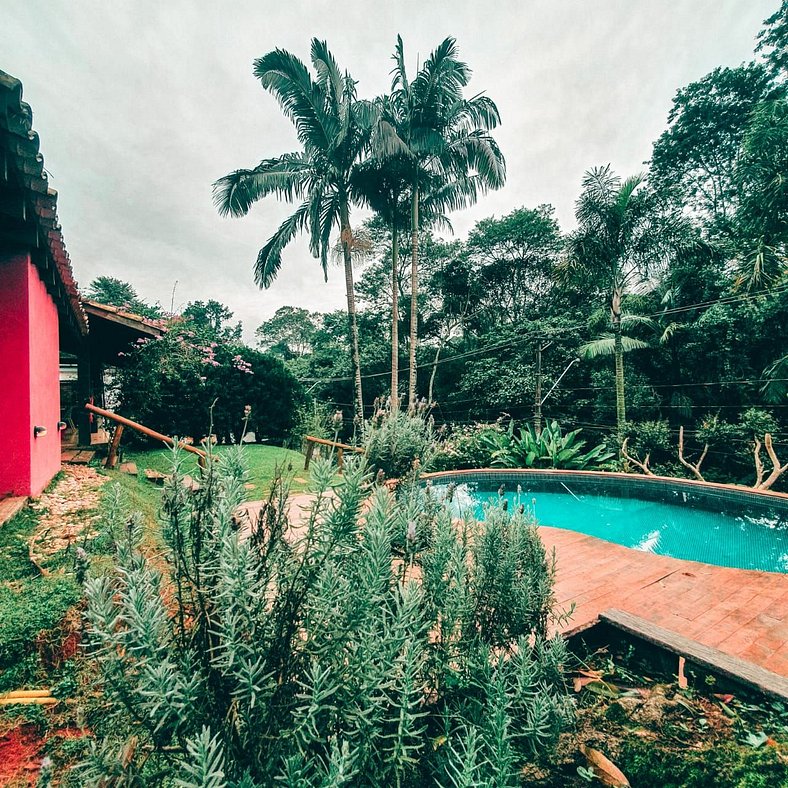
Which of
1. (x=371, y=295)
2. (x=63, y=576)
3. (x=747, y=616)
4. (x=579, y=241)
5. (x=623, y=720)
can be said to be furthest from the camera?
(x=371, y=295)

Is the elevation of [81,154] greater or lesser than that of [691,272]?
greater

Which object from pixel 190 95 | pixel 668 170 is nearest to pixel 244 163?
pixel 190 95

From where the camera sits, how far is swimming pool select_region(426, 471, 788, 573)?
610 centimetres

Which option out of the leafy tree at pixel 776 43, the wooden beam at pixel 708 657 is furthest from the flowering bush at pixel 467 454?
the leafy tree at pixel 776 43

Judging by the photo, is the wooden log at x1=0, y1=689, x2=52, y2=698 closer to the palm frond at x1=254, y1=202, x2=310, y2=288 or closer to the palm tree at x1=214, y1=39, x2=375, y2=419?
the palm tree at x1=214, y1=39, x2=375, y2=419

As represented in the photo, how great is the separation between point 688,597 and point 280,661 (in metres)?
3.78

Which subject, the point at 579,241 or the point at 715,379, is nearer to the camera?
the point at 579,241

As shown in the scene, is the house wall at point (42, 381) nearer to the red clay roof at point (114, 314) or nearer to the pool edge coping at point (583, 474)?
the red clay roof at point (114, 314)

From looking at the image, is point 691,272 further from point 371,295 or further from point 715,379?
A: point 371,295

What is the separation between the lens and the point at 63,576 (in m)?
2.79

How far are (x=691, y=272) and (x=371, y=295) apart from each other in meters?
12.9

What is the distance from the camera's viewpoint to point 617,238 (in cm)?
1079

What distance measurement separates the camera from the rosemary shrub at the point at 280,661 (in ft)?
2.73

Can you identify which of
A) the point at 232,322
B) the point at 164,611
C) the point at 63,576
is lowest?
the point at 63,576
